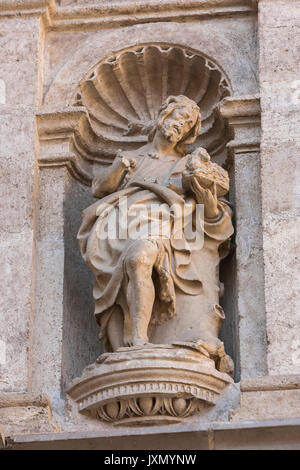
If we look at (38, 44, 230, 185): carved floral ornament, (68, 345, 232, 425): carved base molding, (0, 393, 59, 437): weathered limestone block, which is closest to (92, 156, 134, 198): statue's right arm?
(38, 44, 230, 185): carved floral ornament

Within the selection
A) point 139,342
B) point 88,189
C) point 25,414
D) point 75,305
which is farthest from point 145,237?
point 25,414

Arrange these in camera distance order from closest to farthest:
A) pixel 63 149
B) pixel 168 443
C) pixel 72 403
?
1. pixel 168 443
2. pixel 72 403
3. pixel 63 149

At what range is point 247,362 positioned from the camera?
34.0 feet

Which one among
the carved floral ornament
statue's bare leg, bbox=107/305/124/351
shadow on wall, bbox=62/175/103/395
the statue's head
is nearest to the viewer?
statue's bare leg, bbox=107/305/124/351

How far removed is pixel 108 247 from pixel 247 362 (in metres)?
1.11

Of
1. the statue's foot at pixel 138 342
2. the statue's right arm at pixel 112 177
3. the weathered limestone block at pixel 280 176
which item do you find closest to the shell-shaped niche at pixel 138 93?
the weathered limestone block at pixel 280 176

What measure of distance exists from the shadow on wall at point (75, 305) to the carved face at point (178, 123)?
746mm

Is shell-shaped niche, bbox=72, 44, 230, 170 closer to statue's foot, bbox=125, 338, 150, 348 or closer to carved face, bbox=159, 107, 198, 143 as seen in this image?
carved face, bbox=159, 107, 198, 143

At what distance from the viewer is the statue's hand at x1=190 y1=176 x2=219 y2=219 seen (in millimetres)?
10656

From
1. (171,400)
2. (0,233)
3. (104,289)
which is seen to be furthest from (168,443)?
(0,233)

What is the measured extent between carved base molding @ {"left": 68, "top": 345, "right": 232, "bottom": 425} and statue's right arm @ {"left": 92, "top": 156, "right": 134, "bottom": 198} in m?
1.30

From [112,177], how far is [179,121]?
56 centimetres

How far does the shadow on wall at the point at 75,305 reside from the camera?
10.8 metres
